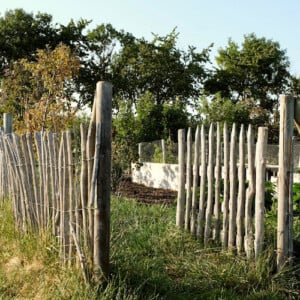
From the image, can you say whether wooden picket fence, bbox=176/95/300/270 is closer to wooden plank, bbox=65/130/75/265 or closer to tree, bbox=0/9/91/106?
wooden plank, bbox=65/130/75/265

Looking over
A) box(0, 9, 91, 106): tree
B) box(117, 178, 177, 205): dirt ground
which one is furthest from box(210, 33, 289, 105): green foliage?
box(117, 178, 177, 205): dirt ground

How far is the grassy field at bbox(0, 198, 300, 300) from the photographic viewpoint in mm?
4004

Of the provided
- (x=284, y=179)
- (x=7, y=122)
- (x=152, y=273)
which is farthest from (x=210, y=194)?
(x=7, y=122)

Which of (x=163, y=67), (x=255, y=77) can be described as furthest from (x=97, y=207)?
(x=255, y=77)

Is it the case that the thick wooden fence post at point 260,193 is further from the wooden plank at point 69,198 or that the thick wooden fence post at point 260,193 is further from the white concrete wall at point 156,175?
the white concrete wall at point 156,175

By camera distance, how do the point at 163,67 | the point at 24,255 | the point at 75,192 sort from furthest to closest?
the point at 163,67 → the point at 24,255 → the point at 75,192

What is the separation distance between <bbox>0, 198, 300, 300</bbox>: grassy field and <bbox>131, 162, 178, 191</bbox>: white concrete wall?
6.43 meters

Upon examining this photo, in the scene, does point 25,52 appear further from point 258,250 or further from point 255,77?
point 258,250

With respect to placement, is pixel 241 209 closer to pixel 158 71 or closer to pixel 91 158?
pixel 91 158

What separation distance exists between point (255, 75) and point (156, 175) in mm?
18761

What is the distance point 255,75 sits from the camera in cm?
2975

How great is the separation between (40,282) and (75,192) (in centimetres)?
79

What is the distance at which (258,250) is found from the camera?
4.59m

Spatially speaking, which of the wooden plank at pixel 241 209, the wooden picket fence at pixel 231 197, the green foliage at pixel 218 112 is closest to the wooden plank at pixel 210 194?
the wooden picket fence at pixel 231 197
